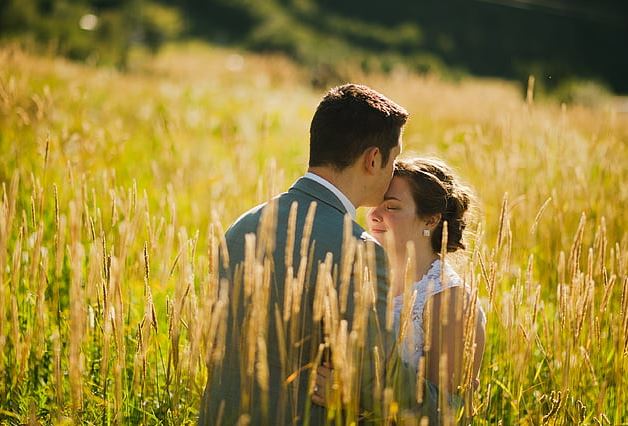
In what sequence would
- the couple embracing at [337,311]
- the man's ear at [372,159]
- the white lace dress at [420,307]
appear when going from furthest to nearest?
the white lace dress at [420,307], the man's ear at [372,159], the couple embracing at [337,311]

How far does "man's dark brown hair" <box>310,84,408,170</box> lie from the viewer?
236cm

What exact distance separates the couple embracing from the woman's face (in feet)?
0.25

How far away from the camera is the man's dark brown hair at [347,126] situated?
92.8 inches

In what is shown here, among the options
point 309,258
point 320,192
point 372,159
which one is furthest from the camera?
point 372,159

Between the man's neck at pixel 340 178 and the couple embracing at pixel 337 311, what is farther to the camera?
the man's neck at pixel 340 178

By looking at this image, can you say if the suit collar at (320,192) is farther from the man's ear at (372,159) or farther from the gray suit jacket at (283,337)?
the man's ear at (372,159)

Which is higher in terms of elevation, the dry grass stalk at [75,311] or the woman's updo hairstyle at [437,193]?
the woman's updo hairstyle at [437,193]

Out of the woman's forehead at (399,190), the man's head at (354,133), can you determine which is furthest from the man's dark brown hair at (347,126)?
the woman's forehead at (399,190)

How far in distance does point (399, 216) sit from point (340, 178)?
55cm

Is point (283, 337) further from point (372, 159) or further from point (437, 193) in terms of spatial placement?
point (437, 193)

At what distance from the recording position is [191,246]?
2.15 m

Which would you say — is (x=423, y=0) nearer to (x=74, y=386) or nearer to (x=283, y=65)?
(x=283, y=65)

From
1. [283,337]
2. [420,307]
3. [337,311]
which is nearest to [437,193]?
[420,307]

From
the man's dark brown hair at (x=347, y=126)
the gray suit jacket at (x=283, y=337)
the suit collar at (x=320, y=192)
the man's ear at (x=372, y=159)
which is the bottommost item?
the gray suit jacket at (x=283, y=337)
